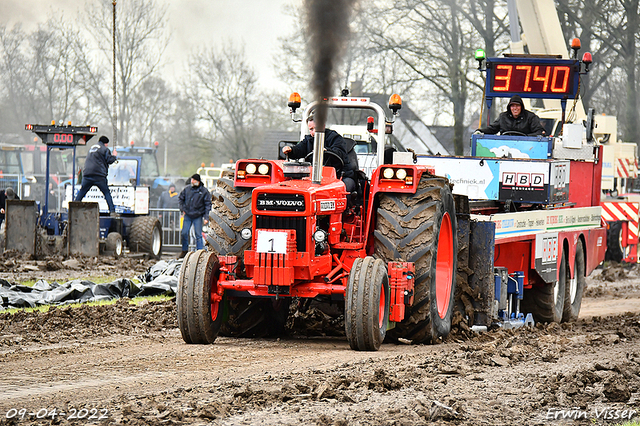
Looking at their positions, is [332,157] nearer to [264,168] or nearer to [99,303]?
[264,168]

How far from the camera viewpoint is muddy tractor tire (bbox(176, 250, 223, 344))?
7.35 metres

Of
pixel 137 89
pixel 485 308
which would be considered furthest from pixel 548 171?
pixel 137 89

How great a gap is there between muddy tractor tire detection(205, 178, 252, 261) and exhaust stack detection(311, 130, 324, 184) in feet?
2.18

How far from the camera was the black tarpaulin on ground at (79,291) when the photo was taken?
35.1 feet

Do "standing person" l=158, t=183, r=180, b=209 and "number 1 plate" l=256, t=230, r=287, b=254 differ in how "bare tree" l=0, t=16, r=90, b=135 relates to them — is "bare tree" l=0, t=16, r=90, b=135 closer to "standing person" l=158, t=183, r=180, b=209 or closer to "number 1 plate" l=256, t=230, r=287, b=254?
"standing person" l=158, t=183, r=180, b=209

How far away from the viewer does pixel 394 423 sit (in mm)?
4812

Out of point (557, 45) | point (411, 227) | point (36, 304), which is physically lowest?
point (36, 304)

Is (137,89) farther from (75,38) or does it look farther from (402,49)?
(402,49)

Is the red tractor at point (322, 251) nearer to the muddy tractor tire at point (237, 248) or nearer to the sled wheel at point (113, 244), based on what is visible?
the muddy tractor tire at point (237, 248)

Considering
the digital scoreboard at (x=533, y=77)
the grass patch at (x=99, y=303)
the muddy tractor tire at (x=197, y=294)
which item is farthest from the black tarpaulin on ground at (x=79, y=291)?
the digital scoreboard at (x=533, y=77)

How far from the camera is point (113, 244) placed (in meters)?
18.0

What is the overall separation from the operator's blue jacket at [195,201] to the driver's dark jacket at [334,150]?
10.3 meters

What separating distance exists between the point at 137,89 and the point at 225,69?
7289 millimetres

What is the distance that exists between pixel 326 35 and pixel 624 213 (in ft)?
45.7
